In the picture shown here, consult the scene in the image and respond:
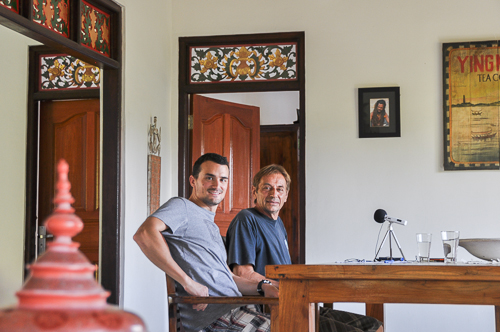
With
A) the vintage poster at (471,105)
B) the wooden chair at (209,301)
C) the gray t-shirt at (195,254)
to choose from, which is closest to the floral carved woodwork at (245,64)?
the vintage poster at (471,105)

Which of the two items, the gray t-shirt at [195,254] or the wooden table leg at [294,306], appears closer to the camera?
the wooden table leg at [294,306]

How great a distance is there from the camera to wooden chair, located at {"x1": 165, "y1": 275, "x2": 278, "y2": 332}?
214cm

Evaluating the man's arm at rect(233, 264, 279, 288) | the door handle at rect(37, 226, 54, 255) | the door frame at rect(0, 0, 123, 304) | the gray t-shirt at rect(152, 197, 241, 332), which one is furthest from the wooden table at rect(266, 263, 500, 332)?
the door handle at rect(37, 226, 54, 255)

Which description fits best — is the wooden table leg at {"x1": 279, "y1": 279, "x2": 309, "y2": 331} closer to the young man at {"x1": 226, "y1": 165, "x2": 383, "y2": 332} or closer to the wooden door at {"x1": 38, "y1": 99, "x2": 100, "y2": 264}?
the young man at {"x1": 226, "y1": 165, "x2": 383, "y2": 332}

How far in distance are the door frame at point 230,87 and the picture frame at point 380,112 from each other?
50 centimetres

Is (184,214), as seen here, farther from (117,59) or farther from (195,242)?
(117,59)

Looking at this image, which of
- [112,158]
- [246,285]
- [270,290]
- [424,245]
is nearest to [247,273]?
[246,285]

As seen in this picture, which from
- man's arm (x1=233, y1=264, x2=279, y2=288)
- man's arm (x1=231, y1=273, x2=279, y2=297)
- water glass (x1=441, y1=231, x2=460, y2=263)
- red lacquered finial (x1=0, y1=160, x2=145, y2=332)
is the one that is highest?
red lacquered finial (x1=0, y1=160, x2=145, y2=332)

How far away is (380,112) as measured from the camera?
15.7 feet

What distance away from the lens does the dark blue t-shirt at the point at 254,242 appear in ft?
9.84

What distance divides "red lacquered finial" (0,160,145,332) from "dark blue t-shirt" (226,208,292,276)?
259cm

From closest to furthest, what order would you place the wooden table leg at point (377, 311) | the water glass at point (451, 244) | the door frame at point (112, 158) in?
the water glass at point (451, 244)
the wooden table leg at point (377, 311)
the door frame at point (112, 158)

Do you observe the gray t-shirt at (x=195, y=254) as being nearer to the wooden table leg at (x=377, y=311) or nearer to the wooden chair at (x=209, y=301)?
the wooden chair at (x=209, y=301)

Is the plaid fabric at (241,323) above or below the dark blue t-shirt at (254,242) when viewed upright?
below
